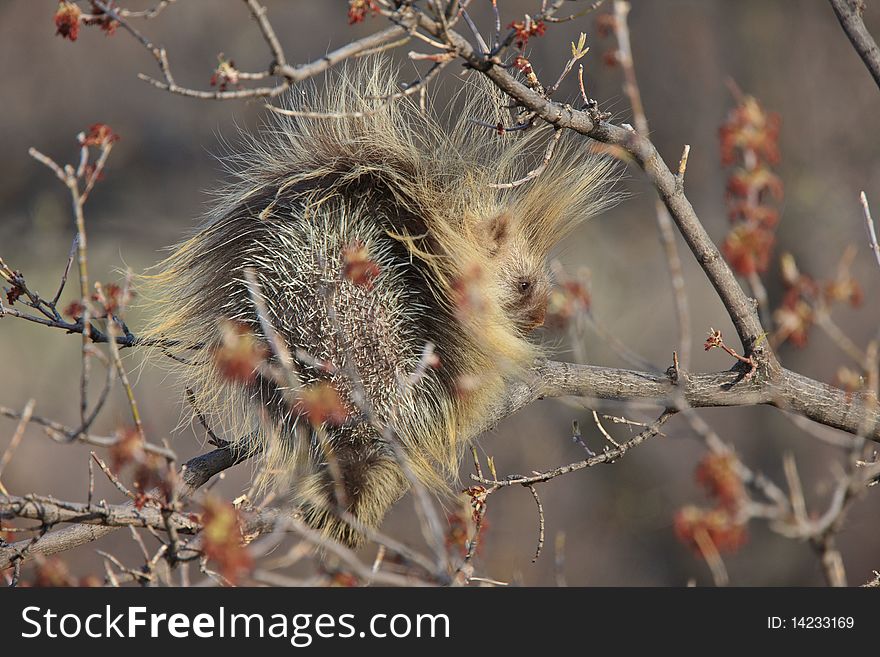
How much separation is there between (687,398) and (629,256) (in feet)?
15.2

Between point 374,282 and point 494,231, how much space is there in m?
0.51

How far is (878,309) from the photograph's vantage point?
575cm

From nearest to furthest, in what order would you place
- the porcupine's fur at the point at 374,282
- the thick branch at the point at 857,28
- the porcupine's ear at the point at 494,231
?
the thick branch at the point at 857,28 → the porcupine's fur at the point at 374,282 → the porcupine's ear at the point at 494,231

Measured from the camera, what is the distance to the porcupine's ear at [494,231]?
239 cm

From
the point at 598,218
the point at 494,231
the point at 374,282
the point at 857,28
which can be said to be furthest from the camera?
the point at 598,218

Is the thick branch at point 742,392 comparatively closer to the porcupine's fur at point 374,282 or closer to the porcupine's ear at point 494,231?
the porcupine's fur at point 374,282

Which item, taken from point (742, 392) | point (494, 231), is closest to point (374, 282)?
point (494, 231)

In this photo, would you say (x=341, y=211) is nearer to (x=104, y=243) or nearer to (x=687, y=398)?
(x=687, y=398)

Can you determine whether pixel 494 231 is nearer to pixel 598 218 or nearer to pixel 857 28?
pixel 857 28

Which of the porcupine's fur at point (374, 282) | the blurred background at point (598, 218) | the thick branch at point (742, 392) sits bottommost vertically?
the thick branch at point (742, 392)

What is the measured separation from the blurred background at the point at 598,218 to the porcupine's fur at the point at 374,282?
3.11m

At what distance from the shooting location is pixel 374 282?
2.04 metres

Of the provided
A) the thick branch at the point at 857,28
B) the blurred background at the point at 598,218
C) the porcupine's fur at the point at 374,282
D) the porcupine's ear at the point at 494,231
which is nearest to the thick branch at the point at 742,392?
the porcupine's fur at the point at 374,282

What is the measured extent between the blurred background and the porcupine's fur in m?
3.11
